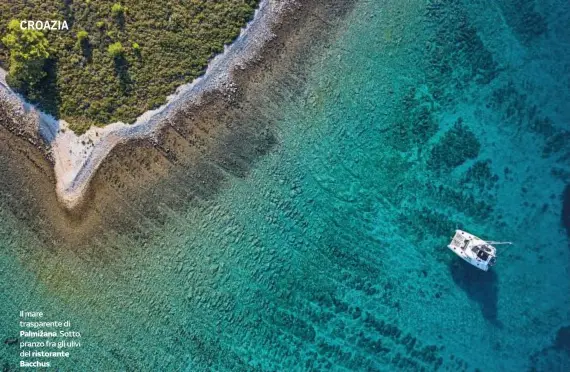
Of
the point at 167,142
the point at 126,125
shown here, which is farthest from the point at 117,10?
the point at 167,142

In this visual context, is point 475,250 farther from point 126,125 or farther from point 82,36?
point 82,36

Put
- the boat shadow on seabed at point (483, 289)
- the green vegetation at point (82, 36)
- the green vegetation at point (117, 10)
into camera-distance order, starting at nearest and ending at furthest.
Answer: the green vegetation at point (117, 10), the green vegetation at point (82, 36), the boat shadow on seabed at point (483, 289)

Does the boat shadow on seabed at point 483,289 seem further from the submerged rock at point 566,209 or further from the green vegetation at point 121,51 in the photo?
the green vegetation at point 121,51

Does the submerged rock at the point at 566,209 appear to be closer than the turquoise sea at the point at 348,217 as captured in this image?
Yes

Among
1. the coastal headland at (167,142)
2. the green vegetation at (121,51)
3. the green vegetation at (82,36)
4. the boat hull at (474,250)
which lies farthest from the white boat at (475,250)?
the green vegetation at (82,36)

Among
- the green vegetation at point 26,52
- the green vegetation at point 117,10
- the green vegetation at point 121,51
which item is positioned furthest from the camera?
the green vegetation at point 121,51

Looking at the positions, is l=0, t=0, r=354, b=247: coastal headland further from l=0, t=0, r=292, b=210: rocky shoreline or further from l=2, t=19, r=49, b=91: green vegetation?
l=2, t=19, r=49, b=91: green vegetation
